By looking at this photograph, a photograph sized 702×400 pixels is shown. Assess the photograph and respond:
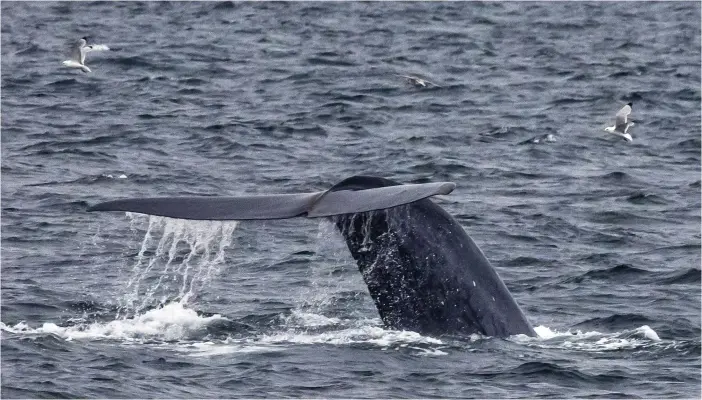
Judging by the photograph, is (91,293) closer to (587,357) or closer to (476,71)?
(587,357)

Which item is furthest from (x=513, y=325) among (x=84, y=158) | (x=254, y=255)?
(x=84, y=158)

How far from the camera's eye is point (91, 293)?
40.0 ft

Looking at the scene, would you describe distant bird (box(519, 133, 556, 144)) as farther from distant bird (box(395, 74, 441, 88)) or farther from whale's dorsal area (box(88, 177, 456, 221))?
whale's dorsal area (box(88, 177, 456, 221))

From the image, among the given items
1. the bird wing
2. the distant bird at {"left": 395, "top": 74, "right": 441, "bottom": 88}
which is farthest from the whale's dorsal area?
the distant bird at {"left": 395, "top": 74, "right": 441, "bottom": 88}

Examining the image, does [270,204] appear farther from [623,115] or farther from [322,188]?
[623,115]

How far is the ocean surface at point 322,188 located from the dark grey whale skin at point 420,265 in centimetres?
29

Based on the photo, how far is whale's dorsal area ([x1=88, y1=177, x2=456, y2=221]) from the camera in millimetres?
8398

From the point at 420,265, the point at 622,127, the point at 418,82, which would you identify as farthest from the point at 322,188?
the point at 418,82

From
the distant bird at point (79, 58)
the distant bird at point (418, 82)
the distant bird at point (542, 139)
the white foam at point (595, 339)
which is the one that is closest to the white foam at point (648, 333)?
the white foam at point (595, 339)

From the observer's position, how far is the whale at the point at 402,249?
338 inches

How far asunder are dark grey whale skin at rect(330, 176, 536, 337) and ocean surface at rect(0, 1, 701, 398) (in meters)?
0.29

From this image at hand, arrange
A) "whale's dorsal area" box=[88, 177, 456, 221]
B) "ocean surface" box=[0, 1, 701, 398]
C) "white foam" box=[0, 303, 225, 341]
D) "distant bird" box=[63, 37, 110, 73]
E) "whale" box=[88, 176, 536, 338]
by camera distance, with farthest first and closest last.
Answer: "distant bird" box=[63, 37, 110, 73]
"white foam" box=[0, 303, 225, 341]
"ocean surface" box=[0, 1, 701, 398]
"whale" box=[88, 176, 536, 338]
"whale's dorsal area" box=[88, 177, 456, 221]

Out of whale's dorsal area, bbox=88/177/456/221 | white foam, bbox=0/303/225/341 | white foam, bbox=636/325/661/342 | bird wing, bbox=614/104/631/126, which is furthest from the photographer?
bird wing, bbox=614/104/631/126

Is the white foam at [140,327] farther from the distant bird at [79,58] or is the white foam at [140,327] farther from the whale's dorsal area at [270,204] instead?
the distant bird at [79,58]
